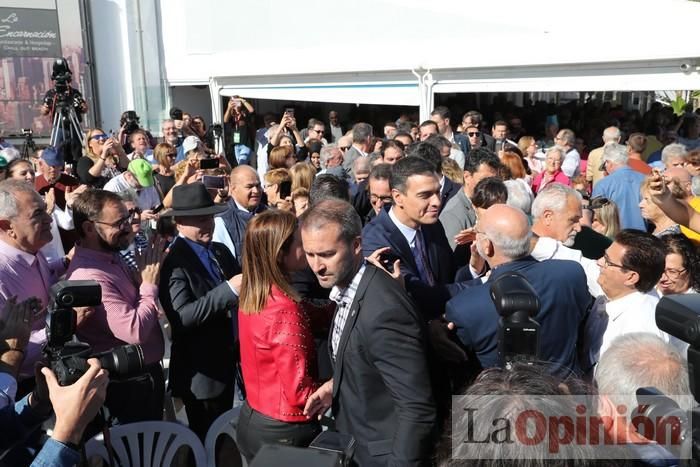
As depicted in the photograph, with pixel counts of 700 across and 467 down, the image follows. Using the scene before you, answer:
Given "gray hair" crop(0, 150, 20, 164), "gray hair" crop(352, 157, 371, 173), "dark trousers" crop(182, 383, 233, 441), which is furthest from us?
"gray hair" crop(352, 157, 371, 173)

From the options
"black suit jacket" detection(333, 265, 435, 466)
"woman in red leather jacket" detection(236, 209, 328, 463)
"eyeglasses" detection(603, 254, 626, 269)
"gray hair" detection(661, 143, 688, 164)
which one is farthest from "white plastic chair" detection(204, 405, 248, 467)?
"gray hair" detection(661, 143, 688, 164)

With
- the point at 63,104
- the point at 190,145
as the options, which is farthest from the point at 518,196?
the point at 63,104

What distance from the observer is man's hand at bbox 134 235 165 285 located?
2.73 meters

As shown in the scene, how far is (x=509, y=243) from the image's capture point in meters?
2.43

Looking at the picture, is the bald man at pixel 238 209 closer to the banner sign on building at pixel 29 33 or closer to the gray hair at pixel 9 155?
the gray hair at pixel 9 155

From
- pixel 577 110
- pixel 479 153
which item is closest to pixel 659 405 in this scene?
pixel 479 153

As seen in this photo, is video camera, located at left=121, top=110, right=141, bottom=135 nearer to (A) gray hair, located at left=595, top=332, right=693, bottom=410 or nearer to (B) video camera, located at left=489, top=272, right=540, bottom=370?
(B) video camera, located at left=489, top=272, right=540, bottom=370

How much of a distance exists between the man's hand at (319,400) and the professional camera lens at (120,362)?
2.24 ft

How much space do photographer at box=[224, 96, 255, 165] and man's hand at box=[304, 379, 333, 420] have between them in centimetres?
829

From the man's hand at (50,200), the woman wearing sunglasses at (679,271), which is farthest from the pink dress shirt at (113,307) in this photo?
the woman wearing sunglasses at (679,271)

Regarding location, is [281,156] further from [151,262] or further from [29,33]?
[29,33]

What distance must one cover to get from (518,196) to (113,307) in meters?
2.47

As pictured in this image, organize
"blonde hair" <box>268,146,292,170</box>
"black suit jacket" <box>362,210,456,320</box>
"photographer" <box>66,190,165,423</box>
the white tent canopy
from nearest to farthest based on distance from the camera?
1. "photographer" <box>66,190,165,423</box>
2. "black suit jacket" <box>362,210,456,320</box>
3. "blonde hair" <box>268,146,292,170</box>
4. the white tent canopy

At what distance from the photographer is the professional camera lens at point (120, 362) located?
1.72 meters
